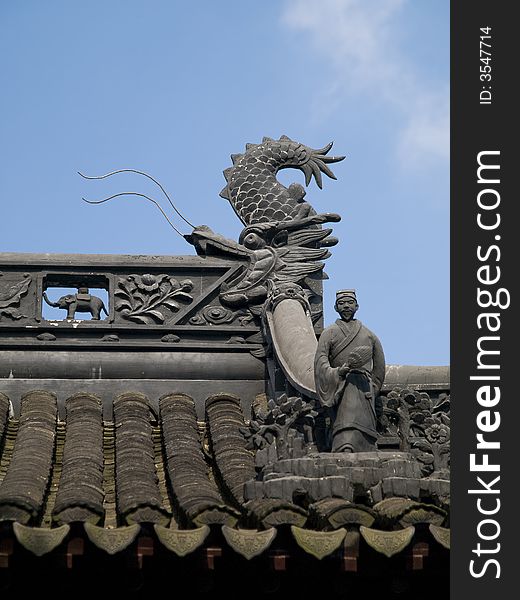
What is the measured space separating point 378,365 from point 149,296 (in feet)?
16.3

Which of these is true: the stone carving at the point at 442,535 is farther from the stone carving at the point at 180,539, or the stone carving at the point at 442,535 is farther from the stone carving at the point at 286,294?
the stone carving at the point at 286,294

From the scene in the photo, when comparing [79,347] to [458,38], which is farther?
[79,347]

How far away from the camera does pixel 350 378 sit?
17.7 meters

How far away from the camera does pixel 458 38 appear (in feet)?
53.8

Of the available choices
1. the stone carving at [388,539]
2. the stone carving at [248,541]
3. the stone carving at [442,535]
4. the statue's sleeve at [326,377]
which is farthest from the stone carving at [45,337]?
the stone carving at [442,535]

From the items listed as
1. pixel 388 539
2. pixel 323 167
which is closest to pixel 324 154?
pixel 323 167

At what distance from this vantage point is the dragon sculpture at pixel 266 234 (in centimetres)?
2239

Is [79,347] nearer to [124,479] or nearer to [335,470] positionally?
[124,479]

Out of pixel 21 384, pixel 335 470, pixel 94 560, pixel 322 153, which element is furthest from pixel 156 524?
pixel 322 153

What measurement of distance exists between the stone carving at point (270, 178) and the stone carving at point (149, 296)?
1.41m

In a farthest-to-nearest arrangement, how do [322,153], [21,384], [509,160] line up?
[322,153] < [21,384] < [509,160]

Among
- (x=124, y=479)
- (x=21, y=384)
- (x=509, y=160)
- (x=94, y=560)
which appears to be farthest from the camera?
(x=21, y=384)

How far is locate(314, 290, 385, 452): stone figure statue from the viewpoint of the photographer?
17.6 meters

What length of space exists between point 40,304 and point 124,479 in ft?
15.7
